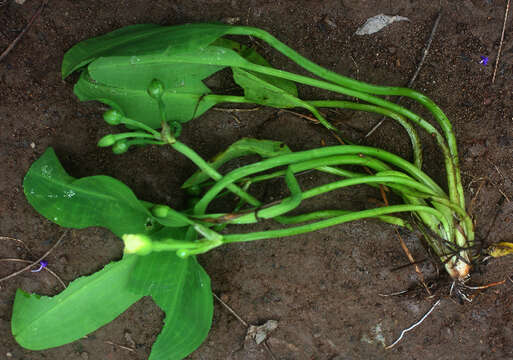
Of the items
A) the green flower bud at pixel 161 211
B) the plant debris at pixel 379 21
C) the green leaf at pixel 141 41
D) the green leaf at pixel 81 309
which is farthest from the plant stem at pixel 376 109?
the green leaf at pixel 81 309

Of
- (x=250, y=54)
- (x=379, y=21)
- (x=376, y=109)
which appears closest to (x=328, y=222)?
(x=376, y=109)

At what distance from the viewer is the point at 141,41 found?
1.01 metres

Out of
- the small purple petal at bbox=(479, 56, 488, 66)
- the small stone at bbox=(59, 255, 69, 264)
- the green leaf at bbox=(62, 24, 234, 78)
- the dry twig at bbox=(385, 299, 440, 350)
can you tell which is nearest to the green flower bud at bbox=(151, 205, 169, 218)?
the green leaf at bbox=(62, 24, 234, 78)

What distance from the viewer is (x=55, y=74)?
1147 millimetres

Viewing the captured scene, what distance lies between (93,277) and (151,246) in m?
0.49

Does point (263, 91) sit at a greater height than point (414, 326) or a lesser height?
greater

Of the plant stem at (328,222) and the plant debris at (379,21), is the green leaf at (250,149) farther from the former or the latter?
the plant debris at (379,21)

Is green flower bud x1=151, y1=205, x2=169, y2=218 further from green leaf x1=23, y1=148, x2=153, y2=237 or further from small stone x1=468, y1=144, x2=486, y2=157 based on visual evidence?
small stone x1=468, y1=144, x2=486, y2=157

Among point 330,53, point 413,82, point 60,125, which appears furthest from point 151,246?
point 413,82

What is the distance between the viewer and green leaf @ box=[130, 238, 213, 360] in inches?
40.3

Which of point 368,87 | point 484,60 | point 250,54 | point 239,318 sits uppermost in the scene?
point 250,54

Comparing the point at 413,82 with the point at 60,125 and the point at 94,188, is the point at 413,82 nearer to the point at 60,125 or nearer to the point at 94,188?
the point at 94,188

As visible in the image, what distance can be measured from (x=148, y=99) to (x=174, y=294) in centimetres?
52

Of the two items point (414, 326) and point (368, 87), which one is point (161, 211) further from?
point (414, 326)
